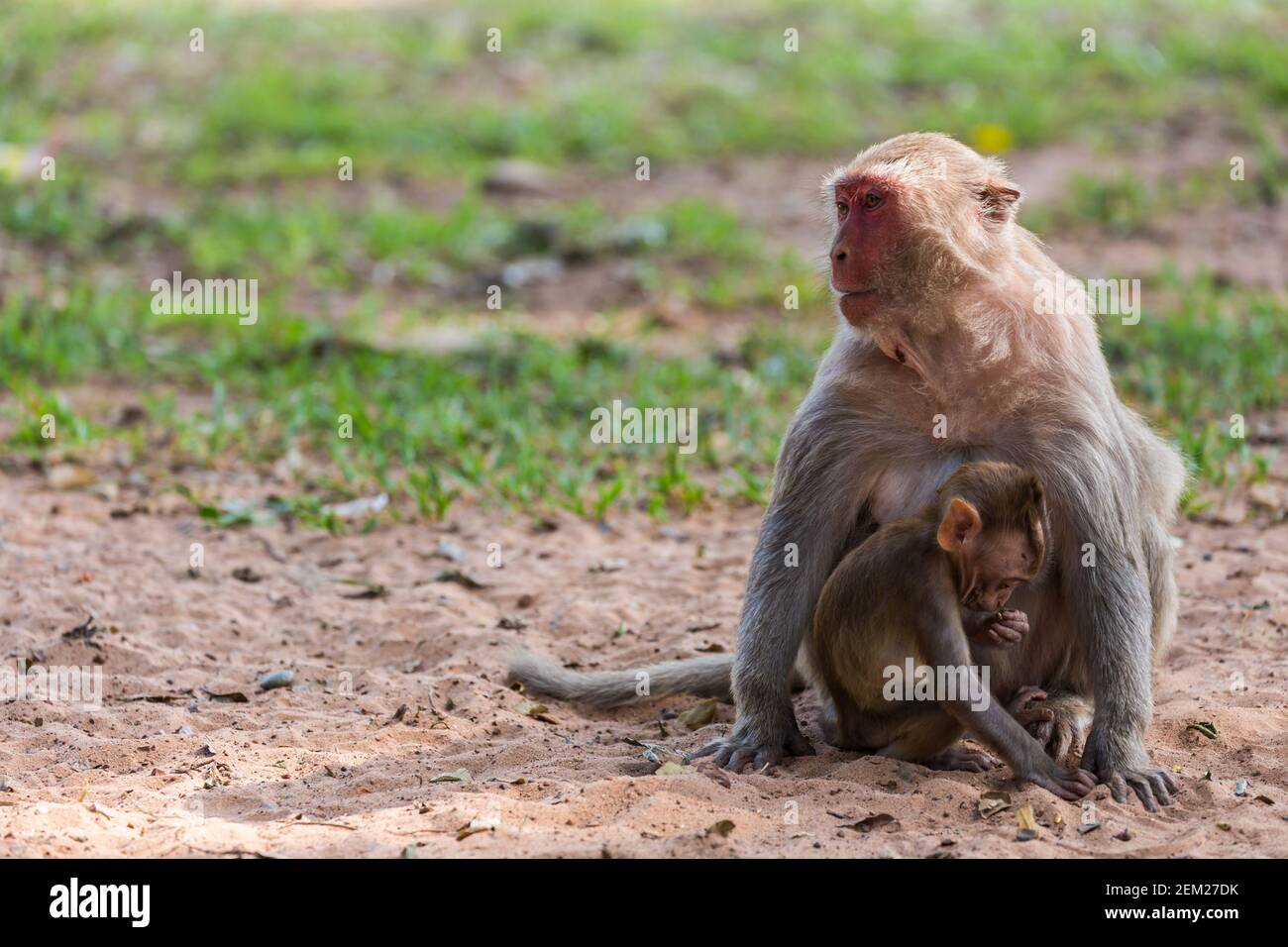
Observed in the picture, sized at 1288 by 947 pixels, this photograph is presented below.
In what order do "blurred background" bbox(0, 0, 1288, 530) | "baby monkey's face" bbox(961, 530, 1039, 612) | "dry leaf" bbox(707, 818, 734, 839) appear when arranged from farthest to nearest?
1. "blurred background" bbox(0, 0, 1288, 530)
2. "baby monkey's face" bbox(961, 530, 1039, 612)
3. "dry leaf" bbox(707, 818, 734, 839)

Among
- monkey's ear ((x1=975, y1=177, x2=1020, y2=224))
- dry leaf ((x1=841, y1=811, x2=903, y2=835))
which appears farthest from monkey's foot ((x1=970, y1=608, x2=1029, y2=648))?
monkey's ear ((x1=975, y1=177, x2=1020, y2=224))

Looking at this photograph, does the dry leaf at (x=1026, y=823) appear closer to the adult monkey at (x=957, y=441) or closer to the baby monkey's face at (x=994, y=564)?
the adult monkey at (x=957, y=441)

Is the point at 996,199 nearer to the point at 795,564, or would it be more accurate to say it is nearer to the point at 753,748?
the point at 795,564

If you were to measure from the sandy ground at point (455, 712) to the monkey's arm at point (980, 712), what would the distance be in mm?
74

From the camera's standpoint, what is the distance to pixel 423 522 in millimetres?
7129

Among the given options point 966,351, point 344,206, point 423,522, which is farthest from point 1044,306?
point 344,206

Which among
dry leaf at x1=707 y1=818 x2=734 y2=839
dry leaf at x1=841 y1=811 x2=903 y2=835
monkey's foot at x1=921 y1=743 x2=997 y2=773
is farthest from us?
monkey's foot at x1=921 y1=743 x2=997 y2=773

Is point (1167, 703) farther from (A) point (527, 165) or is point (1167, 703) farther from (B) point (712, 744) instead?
(A) point (527, 165)

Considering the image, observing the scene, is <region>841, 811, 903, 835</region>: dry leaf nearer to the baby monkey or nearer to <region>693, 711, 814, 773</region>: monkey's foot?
the baby monkey

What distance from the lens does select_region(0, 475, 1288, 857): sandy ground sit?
4.13 metres

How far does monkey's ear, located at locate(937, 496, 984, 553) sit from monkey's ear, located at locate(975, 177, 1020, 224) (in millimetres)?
1013

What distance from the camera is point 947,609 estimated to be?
443cm

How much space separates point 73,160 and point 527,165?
3.47 m

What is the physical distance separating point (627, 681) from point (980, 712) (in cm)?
138
